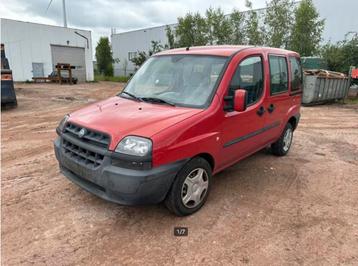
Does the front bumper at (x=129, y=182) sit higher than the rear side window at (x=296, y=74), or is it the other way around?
the rear side window at (x=296, y=74)

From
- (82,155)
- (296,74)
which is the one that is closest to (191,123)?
(82,155)

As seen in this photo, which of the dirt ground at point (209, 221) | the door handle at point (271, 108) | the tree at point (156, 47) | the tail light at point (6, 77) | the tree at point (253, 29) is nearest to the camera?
the dirt ground at point (209, 221)

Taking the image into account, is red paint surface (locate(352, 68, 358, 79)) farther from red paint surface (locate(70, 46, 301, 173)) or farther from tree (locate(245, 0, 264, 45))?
red paint surface (locate(70, 46, 301, 173))

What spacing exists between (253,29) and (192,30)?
20.2 feet

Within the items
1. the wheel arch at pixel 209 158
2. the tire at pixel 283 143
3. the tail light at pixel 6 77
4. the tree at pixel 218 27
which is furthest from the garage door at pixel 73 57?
the wheel arch at pixel 209 158

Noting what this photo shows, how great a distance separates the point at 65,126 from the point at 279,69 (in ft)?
11.3

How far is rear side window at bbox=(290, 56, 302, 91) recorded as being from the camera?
527cm

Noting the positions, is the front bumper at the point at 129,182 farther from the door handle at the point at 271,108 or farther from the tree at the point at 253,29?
the tree at the point at 253,29

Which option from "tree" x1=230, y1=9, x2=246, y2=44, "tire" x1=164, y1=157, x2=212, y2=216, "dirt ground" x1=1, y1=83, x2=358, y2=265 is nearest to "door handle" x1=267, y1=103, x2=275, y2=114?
Answer: "dirt ground" x1=1, y1=83, x2=358, y2=265

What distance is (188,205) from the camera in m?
3.37

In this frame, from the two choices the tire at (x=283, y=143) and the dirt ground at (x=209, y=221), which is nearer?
the dirt ground at (x=209, y=221)

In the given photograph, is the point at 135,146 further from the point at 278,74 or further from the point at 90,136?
the point at 278,74

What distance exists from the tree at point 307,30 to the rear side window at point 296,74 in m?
15.5

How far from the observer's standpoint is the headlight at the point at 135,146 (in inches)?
109
